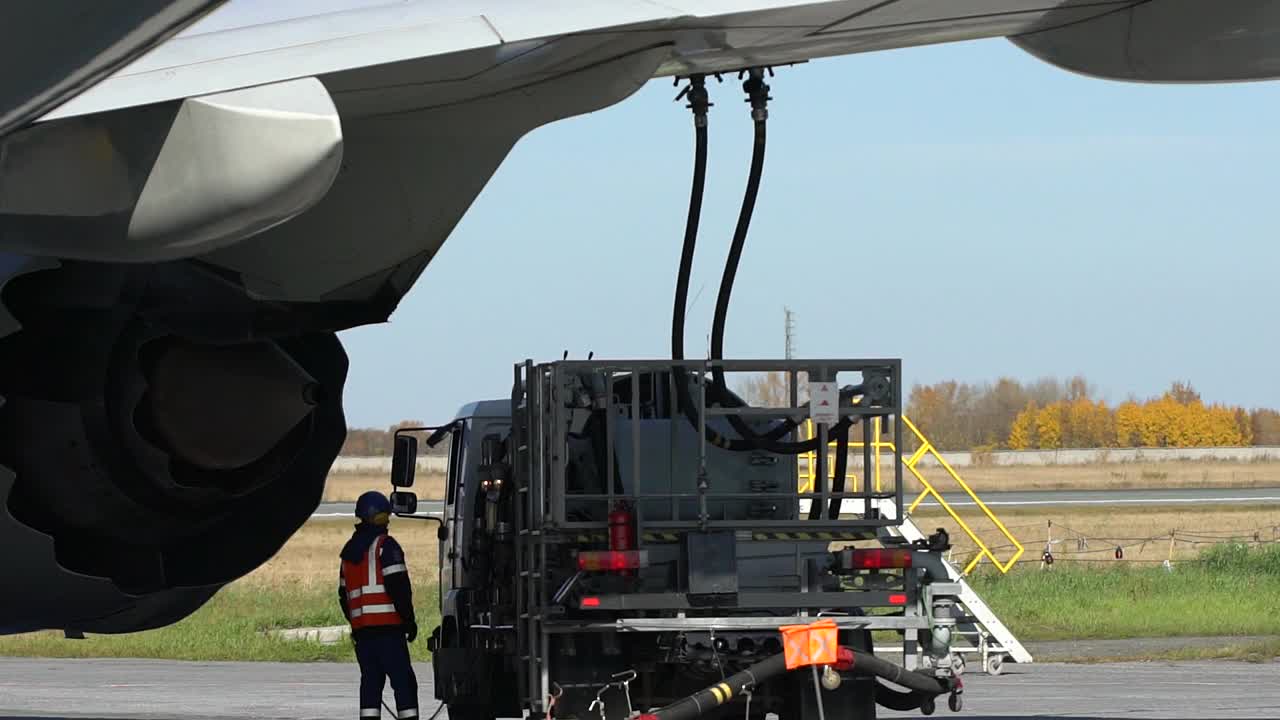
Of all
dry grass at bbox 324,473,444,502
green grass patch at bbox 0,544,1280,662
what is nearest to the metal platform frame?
green grass patch at bbox 0,544,1280,662

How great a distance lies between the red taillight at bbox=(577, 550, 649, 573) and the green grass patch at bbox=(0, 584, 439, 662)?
13964mm

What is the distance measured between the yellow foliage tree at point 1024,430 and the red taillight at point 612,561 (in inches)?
3381

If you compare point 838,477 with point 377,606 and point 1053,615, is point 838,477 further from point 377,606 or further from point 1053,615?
point 1053,615

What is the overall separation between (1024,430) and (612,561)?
290 feet

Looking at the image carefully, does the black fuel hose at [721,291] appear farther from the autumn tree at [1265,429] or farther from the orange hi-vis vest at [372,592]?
the autumn tree at [1265,429]

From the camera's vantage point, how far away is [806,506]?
12406 mm

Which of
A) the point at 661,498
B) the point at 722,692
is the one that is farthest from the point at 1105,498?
the point at 722,692

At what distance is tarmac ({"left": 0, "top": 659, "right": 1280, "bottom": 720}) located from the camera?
16.7 meters

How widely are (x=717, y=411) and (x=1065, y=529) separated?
132ft

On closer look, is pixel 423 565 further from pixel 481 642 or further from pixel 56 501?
pixel 56 501

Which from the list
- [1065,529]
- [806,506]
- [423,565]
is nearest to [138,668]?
[806,506]

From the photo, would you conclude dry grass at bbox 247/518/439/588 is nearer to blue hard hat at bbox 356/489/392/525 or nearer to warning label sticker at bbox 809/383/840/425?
blue hard hat at bbox 356/489/392/525

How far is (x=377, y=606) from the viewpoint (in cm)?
1334

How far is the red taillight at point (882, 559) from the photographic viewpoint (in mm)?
11109
